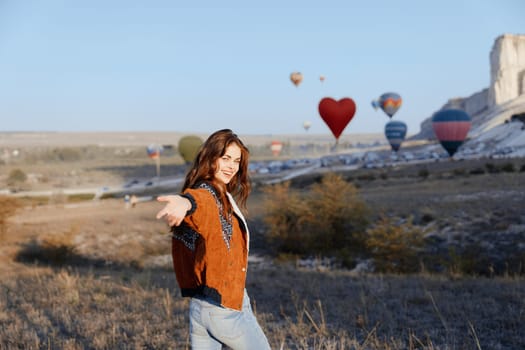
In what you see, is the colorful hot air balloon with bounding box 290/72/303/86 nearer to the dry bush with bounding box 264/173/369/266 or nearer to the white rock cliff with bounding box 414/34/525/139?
the dry bush with bounding box 264/173/369/266

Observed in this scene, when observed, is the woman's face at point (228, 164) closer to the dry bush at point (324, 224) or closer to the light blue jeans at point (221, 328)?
the light blue jeans at point (221, 328)

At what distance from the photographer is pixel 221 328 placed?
298cm

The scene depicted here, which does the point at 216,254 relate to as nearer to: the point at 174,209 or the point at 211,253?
the point at 211,253

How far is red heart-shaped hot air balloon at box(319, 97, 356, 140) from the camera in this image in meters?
29.6

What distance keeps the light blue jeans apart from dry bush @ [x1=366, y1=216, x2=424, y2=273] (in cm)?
1448

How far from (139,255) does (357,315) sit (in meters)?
16.6

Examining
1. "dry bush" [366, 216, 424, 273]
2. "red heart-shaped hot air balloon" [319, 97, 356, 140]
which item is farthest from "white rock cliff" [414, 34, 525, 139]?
"dry bush" [366, 216, 424, 273]

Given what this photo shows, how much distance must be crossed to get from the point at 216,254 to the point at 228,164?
1.79 feet

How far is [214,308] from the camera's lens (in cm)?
296

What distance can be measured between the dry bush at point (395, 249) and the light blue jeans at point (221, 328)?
1448 cm

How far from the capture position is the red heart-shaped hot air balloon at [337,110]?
29625 millimetres

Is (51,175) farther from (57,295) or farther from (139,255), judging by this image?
(57,295)

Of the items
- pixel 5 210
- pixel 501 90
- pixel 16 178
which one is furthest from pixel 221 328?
pixel 501 90

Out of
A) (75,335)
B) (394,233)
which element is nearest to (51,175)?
(394,233)
